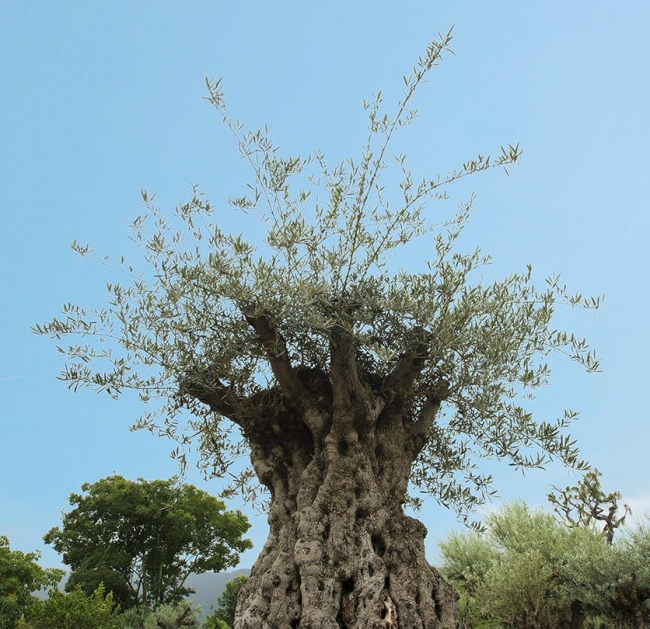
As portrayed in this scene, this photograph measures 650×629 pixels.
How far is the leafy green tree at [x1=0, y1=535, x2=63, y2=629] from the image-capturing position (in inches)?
809

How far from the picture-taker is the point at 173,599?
32.2 meters

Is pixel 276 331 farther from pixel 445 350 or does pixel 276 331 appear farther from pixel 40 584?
pixel 40 584

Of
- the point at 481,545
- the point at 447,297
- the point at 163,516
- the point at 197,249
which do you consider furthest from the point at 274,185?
the point at 163,516

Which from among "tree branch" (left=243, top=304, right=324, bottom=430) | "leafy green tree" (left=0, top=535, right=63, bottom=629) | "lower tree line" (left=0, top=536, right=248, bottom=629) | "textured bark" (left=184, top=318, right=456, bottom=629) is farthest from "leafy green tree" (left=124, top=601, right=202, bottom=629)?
"tree branch" (left=243, top=304, right=324, bottom=430)

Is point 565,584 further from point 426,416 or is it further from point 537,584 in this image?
point 426,416

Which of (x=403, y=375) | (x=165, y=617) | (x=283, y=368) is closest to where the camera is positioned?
(x=283, y=368)

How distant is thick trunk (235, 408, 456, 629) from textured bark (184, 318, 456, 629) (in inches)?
0.5

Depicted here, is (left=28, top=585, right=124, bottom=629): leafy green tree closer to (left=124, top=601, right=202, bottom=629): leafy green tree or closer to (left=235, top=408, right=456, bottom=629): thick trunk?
(left=124, top=601, right=202, bottom=629): leafy green tree

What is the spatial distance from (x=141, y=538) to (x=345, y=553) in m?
28.6

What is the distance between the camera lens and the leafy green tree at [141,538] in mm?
31281

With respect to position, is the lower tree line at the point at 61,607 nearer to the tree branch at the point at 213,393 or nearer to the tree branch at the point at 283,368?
the tree branch at the point at 213,393

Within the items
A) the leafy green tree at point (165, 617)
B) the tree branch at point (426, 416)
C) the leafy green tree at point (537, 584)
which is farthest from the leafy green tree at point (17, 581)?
the tree branch at point (426, 416)

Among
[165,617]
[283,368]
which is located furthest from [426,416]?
[165,617]

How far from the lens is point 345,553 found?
7363mm
